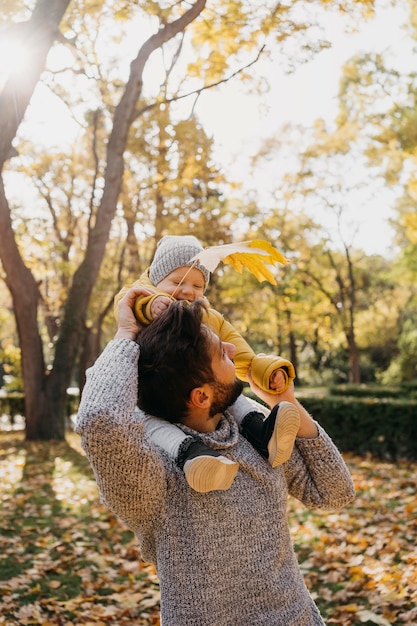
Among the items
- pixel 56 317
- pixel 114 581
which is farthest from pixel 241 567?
pixel 56 317

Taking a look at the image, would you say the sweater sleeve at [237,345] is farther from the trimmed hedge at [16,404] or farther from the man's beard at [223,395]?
the trimmed hedge at [16,404]

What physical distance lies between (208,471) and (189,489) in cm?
19

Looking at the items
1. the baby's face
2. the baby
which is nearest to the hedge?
the baby's face

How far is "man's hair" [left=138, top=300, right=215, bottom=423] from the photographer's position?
1.62 m

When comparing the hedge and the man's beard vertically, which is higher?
the man's beard

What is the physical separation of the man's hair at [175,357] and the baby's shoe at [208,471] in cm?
21

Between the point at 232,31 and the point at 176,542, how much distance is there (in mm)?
9238

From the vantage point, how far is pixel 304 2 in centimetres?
891

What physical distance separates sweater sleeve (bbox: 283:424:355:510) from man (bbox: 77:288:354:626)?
13 centimetres

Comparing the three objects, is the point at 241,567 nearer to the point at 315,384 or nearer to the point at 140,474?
the point at 140,474

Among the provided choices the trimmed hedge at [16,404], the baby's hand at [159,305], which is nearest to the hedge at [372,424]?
the baby's hand at [159,305]

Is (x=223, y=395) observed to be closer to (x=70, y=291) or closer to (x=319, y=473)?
(x=319, y=473)

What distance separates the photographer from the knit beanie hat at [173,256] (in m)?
2.51

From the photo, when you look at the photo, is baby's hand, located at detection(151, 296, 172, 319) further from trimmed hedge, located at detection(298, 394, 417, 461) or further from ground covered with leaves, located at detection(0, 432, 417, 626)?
trimmed hedge, located at detection(298, 394, 417, 461)
